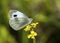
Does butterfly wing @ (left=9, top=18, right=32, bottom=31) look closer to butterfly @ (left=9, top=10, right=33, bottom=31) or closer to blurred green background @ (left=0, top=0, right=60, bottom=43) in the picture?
butterfly @ (left=9, top=10, right=33, bottom=31)

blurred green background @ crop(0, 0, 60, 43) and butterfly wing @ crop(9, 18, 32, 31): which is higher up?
blurred green background @ crop(0, 0, 60, 43)

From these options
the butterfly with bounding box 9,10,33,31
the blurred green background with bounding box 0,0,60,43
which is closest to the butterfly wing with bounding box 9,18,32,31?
the butterfly with bounding box 9,10,33,31

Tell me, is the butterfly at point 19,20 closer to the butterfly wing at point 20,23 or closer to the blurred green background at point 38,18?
the butterfly wing at point 20,23

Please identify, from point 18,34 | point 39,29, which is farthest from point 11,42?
point 39,29

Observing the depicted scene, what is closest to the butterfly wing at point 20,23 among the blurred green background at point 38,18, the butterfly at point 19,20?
the butterfly at point 19,20

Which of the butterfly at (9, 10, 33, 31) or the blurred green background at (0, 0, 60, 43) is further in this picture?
the blurred green background at (0, 0, 60, 43)

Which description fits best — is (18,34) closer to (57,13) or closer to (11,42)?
(11,42)

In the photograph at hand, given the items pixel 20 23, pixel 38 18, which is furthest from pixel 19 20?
pixel 38 18

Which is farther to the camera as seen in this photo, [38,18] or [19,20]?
[38,18]

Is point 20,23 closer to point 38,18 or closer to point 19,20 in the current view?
point 19,20
